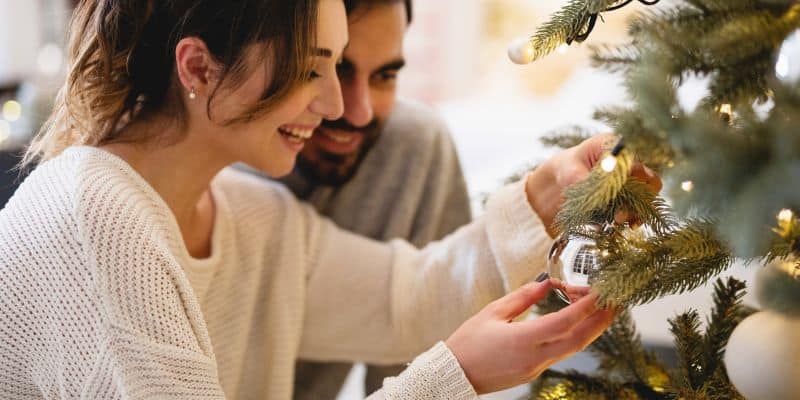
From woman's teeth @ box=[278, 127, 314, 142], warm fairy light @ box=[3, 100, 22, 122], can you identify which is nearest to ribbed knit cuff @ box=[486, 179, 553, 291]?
woman's teeth @ box=[278, 127, 314, 142]

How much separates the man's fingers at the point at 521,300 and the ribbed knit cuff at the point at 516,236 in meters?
0.14

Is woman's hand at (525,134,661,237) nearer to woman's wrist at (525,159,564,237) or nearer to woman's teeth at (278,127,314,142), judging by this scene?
woman's wrist at (525,159,564,237)

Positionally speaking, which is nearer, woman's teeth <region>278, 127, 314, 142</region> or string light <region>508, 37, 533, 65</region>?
string light <region>508, 37, 533, 65</region>

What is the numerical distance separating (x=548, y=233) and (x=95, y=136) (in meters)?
0.56

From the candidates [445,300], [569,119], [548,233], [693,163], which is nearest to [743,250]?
[693,163]

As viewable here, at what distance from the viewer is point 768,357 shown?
23.1 inches

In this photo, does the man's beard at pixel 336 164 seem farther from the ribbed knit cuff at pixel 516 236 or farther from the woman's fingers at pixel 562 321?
the woman's fingers at pixel 562 321

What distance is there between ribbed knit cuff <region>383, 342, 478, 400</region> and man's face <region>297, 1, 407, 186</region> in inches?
18.3

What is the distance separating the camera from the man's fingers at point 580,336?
0.72 meters

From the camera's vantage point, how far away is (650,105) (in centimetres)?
56

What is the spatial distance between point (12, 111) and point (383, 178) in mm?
1182

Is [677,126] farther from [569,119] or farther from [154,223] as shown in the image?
[569,119]

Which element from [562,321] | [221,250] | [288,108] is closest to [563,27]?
[562,321]

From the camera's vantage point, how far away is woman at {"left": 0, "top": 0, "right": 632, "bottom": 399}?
80 cm
